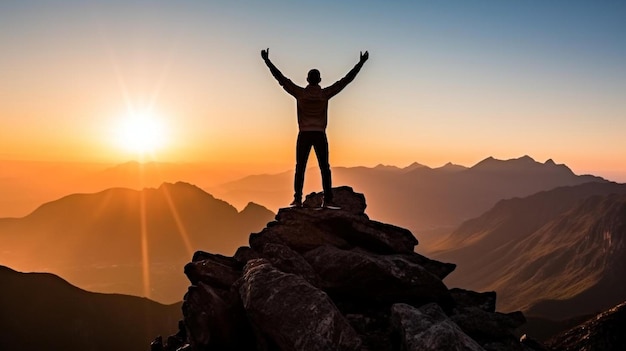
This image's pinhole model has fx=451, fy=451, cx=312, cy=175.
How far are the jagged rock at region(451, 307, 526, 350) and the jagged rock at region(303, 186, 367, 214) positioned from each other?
866 centimetres

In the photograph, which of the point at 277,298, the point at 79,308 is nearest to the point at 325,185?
the point at 277,298

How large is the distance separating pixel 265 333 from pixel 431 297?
7369 millimetres

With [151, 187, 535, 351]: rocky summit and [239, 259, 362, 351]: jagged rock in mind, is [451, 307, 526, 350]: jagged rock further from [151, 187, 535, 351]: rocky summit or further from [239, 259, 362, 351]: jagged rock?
[239, 259, 362, 351]: jagged rock

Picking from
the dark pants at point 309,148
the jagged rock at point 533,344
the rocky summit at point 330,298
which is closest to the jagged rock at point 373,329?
the rocky summit at point 330,298

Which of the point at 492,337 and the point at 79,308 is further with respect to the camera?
the point at 79,308

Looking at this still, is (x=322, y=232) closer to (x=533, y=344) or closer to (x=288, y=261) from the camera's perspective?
(x=288, y=261)

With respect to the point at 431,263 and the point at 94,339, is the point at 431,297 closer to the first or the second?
the point at 431,263

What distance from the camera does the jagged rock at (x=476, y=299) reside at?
1973 centimetres

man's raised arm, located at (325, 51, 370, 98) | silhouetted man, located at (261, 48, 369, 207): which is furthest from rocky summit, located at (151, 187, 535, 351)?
man's raised arm, located at (325, 51, 370, 98)

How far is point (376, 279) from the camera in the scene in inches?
698

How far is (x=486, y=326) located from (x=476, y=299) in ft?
11.7

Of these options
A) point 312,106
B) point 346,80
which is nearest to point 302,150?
point 312,106

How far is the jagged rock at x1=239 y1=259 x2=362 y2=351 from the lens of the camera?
513 inches

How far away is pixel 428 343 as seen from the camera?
41.8ft
